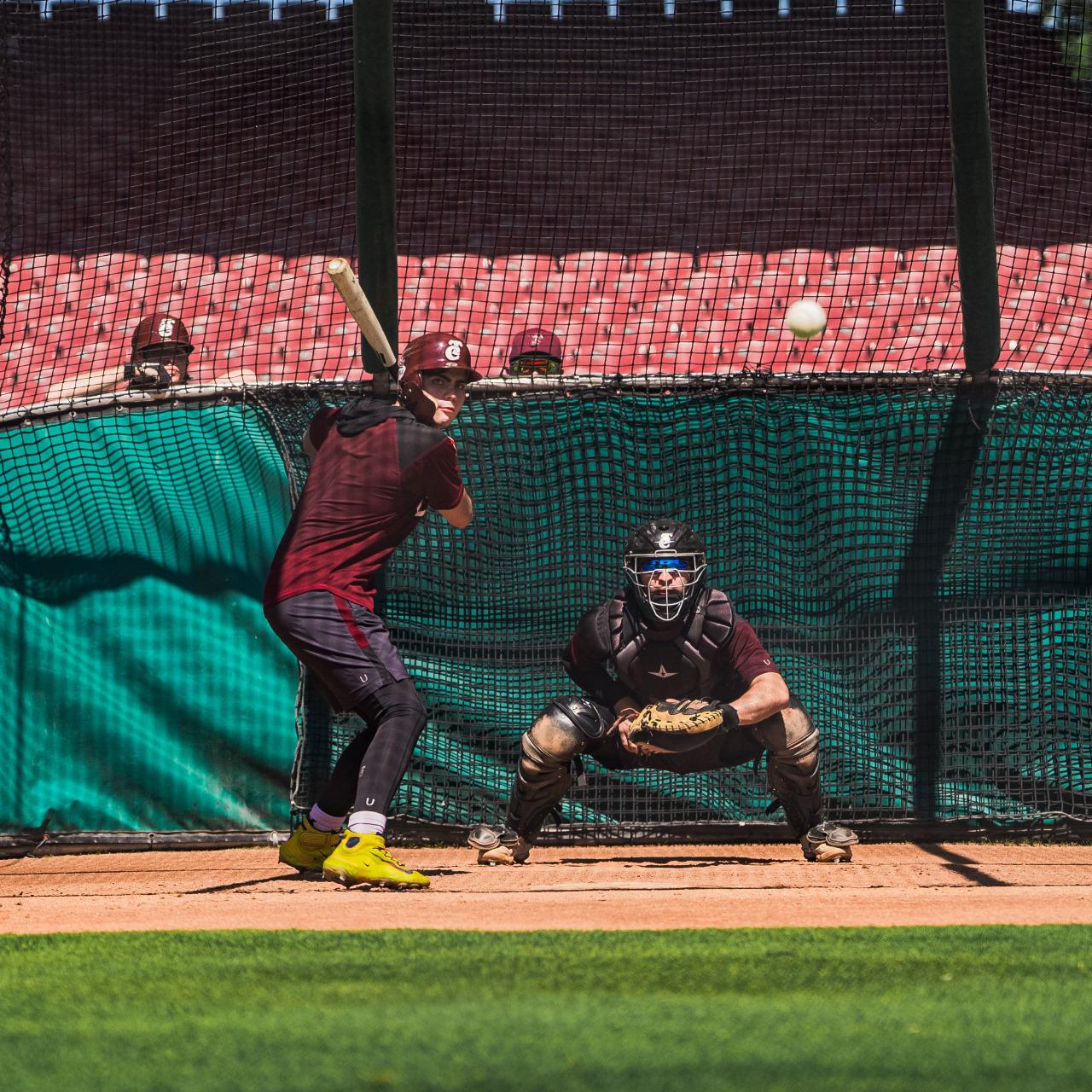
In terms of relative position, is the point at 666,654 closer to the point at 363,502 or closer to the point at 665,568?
the point at 665,568

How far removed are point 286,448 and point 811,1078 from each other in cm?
502

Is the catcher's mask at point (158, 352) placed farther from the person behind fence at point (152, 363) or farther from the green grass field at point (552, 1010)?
the green grass field at point (552, 1010)

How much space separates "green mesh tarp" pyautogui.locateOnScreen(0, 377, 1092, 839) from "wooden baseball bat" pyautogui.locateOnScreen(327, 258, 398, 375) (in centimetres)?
54

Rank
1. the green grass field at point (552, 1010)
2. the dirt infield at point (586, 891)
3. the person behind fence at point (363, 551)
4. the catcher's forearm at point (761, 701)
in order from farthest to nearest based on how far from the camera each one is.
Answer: the catcher's forearm at point (761, 701)
the person behind fence at point (363, 551)
the dirt infield at point (586, 891)
the green grass field at point (552, 1010)

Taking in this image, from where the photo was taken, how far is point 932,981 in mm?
2912

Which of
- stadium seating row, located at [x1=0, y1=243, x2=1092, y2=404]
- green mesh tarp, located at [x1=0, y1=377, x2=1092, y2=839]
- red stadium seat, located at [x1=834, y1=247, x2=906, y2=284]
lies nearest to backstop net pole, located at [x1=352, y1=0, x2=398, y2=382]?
green mesh tarp, located at [x1=0, y1=377, x2=1092, y2=839]

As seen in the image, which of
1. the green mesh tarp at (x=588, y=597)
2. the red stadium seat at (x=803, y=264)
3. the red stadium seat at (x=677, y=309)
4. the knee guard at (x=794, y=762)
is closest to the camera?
the knee guard at (x=794, y=762)

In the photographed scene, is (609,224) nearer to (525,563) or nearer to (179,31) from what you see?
(179,31)

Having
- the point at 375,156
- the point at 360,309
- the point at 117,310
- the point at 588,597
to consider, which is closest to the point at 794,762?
the point at 588,597

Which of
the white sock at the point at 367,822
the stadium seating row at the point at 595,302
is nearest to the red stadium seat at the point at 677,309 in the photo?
the stadium seating row at the point at 595,302

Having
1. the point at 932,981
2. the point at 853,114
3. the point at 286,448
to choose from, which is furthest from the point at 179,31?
the point at 932,981

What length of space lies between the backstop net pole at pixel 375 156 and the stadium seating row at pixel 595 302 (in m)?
4.77

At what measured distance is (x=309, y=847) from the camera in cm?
566

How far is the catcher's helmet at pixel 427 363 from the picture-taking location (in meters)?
5.65
